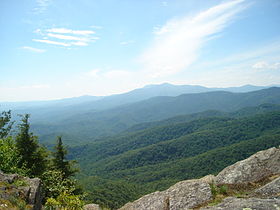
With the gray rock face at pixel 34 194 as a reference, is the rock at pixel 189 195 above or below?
below

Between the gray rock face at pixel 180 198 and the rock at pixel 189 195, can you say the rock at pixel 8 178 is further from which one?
the rock at pixel 189 195

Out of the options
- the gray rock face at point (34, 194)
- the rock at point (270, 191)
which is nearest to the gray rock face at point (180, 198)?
the rock at point (270, 191)

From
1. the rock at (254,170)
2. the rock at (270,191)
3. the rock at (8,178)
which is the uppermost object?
the rock at (8,178)

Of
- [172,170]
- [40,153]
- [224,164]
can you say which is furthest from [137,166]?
[40,153]

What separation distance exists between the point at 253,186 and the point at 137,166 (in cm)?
20080

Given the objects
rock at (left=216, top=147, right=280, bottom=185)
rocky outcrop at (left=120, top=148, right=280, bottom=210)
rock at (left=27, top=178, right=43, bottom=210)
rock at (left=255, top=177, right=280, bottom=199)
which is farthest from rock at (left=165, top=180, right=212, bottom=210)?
rock at (left=27, top=178, right=43, bottom=210)

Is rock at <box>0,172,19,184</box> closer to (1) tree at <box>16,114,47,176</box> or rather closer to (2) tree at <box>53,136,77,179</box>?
(1) tree at <box>16,114,47,176</box>

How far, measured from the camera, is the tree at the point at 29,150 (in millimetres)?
16656

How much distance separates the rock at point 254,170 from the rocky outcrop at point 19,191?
31.6 ft

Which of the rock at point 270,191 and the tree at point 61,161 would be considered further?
the tree at point 61,161

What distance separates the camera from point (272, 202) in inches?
216

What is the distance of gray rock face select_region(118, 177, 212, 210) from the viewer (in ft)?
28.8

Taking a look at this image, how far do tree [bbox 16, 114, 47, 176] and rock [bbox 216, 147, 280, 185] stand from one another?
51.8 feet

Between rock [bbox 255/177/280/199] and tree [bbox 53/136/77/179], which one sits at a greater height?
rock [bbox 255/177/280/199]
